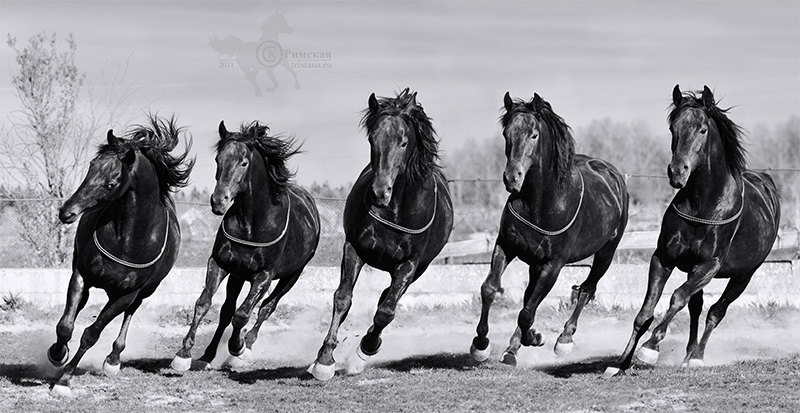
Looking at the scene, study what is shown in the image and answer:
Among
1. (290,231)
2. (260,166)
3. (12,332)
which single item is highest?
(260,166)

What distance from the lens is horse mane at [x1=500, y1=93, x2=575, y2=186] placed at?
9914mm

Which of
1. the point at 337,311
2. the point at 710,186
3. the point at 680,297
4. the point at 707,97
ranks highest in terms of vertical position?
Result: the point at 707,97

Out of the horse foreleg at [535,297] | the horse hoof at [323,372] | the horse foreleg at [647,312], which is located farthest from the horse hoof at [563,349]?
the horse hoof at [323,372]

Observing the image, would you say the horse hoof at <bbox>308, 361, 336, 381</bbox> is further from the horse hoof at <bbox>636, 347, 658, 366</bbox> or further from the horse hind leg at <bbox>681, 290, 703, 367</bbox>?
the horse hind leg at <bbox>681, 290, 703, 367</bbox>

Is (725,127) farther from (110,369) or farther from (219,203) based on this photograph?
(110,369)

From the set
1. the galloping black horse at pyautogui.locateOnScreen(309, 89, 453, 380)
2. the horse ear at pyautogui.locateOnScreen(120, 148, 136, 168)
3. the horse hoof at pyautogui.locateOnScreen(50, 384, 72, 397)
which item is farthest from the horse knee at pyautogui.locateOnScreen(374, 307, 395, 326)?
the horse hoof at pyautogui.locateOnScreen(50, 384, 72, 397)

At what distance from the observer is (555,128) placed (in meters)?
10.0

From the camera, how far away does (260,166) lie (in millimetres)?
10312

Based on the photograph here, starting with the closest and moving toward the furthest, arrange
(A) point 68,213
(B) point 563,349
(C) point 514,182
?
(A) point 68,213 → (C) point 514,182 → (B) point 563,349

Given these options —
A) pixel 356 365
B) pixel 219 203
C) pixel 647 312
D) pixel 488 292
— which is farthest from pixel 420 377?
pixel 219 203

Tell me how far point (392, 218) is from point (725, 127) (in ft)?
10.5

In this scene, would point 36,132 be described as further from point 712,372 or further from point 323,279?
point 712,372

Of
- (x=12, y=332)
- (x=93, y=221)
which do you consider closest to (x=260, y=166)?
(x=93, y=221)

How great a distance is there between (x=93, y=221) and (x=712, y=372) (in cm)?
589
